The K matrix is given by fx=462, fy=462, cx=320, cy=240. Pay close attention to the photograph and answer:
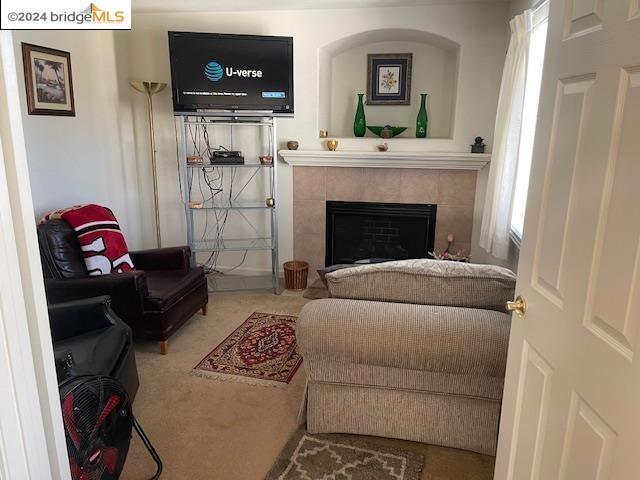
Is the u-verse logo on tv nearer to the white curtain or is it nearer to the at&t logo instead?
the at&t logo

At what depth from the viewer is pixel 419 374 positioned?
1.94 meters

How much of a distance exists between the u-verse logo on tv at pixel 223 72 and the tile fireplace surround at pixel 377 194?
3.03 feet

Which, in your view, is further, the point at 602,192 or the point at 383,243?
the point at 383,243

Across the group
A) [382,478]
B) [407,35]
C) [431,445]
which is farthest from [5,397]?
[407,35]

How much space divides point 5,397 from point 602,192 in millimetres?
1317

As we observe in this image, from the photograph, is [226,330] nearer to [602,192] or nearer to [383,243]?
[383,243]

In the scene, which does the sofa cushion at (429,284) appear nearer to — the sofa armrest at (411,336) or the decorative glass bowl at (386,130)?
the sofa armrest at (411,336)

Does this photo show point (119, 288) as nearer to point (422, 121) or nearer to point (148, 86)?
point (148, 86)

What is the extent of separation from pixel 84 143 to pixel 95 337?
82.6 inches

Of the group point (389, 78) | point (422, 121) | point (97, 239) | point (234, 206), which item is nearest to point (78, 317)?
point (97, 239)

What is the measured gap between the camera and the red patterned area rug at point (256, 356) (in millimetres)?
2699

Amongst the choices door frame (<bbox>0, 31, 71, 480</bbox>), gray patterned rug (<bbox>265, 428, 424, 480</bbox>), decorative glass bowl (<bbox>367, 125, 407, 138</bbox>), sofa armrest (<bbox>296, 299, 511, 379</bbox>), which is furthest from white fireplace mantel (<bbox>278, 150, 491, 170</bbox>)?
door frame (<bbox>0, 31, 71, 480</bbox>)

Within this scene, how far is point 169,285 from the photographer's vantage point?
308cm

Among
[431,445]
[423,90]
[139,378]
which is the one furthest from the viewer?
[423,90]
